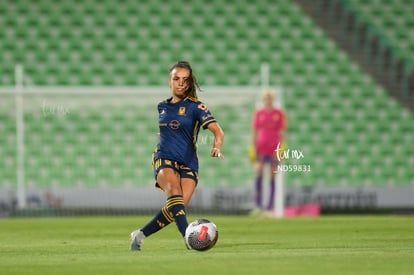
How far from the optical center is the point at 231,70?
738 inches

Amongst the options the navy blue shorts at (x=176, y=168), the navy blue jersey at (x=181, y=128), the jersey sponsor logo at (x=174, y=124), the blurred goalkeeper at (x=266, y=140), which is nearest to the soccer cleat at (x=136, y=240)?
the navy blue shorts at (x=176, y=168)

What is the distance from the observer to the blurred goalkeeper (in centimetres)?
1512

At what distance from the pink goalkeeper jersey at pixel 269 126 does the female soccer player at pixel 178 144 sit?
23.1 feet

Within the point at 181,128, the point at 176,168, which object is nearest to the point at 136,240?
the point at 176,168

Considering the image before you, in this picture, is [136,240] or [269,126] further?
[269,126]

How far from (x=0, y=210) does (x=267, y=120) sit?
4597 mm

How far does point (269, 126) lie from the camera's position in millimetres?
15234

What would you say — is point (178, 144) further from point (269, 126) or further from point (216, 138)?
point (269, 126)

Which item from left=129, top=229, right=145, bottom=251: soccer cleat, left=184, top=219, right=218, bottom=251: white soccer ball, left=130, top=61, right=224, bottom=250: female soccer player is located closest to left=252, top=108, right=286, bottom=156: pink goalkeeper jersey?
left=130, top=61, right=224, bottom=250: female soccer player

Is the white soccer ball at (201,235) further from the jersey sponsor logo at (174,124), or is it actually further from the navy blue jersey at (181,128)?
the jersey sponsor logo at (174,124)

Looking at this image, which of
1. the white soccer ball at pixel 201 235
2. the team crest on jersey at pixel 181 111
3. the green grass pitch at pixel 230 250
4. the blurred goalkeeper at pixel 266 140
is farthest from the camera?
the blurred goalkeeper at pixel 266 140

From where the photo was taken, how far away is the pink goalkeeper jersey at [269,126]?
15203 mm

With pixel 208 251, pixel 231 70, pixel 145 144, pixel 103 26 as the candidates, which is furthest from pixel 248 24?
pixel 208 251

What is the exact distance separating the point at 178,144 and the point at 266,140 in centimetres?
726
